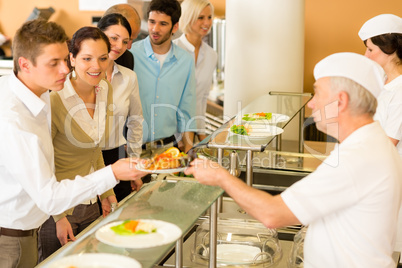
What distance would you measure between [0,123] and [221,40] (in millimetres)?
3932

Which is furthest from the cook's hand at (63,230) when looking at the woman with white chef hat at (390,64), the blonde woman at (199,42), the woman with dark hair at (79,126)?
the blonde woman at (199,42)

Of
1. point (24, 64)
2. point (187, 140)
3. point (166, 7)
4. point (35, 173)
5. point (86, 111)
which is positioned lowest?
point (187, 140)

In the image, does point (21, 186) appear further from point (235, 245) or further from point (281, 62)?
point (281, 62)

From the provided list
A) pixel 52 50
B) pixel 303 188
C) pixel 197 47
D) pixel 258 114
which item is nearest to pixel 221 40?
pixel 197 47

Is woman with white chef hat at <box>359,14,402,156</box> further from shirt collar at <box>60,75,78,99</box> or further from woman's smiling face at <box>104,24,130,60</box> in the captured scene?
Answer: shirt collar at <box>60,75,78,99</box>

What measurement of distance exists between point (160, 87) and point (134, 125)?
1.99ft

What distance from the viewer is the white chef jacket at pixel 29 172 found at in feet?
5.85

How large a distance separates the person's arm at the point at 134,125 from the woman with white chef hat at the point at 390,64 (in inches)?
48.4

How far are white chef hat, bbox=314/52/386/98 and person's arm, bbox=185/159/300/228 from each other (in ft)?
1.33

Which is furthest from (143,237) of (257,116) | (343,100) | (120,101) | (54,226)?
(257,116)

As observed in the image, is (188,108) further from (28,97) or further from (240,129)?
(28,97)

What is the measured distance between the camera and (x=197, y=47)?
4.14 meters

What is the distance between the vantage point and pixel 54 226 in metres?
2.34

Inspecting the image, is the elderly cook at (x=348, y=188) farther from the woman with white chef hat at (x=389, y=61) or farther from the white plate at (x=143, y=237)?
the woman with white chef hat at (x=389, y=61)
